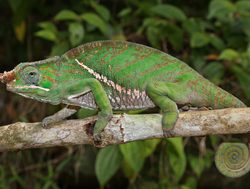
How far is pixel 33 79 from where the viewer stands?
154 cm

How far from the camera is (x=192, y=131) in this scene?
141cm

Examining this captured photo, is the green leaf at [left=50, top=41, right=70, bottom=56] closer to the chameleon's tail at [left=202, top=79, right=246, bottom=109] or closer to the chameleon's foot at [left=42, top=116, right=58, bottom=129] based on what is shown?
the chameleon's foot at [left=42, top=116, right=58, bottom=129]

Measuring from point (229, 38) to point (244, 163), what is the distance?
1289 mm

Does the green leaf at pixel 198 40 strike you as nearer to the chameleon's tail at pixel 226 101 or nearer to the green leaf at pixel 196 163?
the green leaf at pixel 196 163

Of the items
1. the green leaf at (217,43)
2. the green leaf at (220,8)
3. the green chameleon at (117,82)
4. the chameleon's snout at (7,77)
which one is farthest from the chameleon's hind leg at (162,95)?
the green leaf at (217,43)

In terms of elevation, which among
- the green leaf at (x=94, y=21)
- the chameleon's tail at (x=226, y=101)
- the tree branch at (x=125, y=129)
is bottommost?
the tree branch at (x=125, y=129)

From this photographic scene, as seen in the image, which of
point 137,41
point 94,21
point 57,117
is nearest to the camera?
point 57,117

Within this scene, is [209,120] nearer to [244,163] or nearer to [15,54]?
[244,163]

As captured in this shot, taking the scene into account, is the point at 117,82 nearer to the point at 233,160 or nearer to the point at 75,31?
the point at 233,160

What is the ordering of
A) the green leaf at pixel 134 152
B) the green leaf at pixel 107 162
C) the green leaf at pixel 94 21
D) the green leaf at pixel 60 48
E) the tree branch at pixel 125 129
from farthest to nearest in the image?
the green leaf at pixel 60 48
the green leaf at pixel 94 21
the green leaf at pixel 107 162
the green leaf at pixel 134 152
the tree branch at pixel 125 129

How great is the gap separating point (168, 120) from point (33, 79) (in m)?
0.44

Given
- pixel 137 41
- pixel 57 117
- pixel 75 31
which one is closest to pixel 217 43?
pixel 137 41

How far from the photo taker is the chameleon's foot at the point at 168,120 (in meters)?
1.41

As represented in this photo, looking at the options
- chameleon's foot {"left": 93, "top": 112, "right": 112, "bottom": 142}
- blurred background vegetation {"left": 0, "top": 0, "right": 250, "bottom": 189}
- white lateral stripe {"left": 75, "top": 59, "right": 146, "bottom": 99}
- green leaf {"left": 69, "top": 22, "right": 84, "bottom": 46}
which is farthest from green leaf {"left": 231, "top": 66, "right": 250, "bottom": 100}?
chameleon's foot {"left": 93, "top": 112, "right": 112, "bottom": 142}
